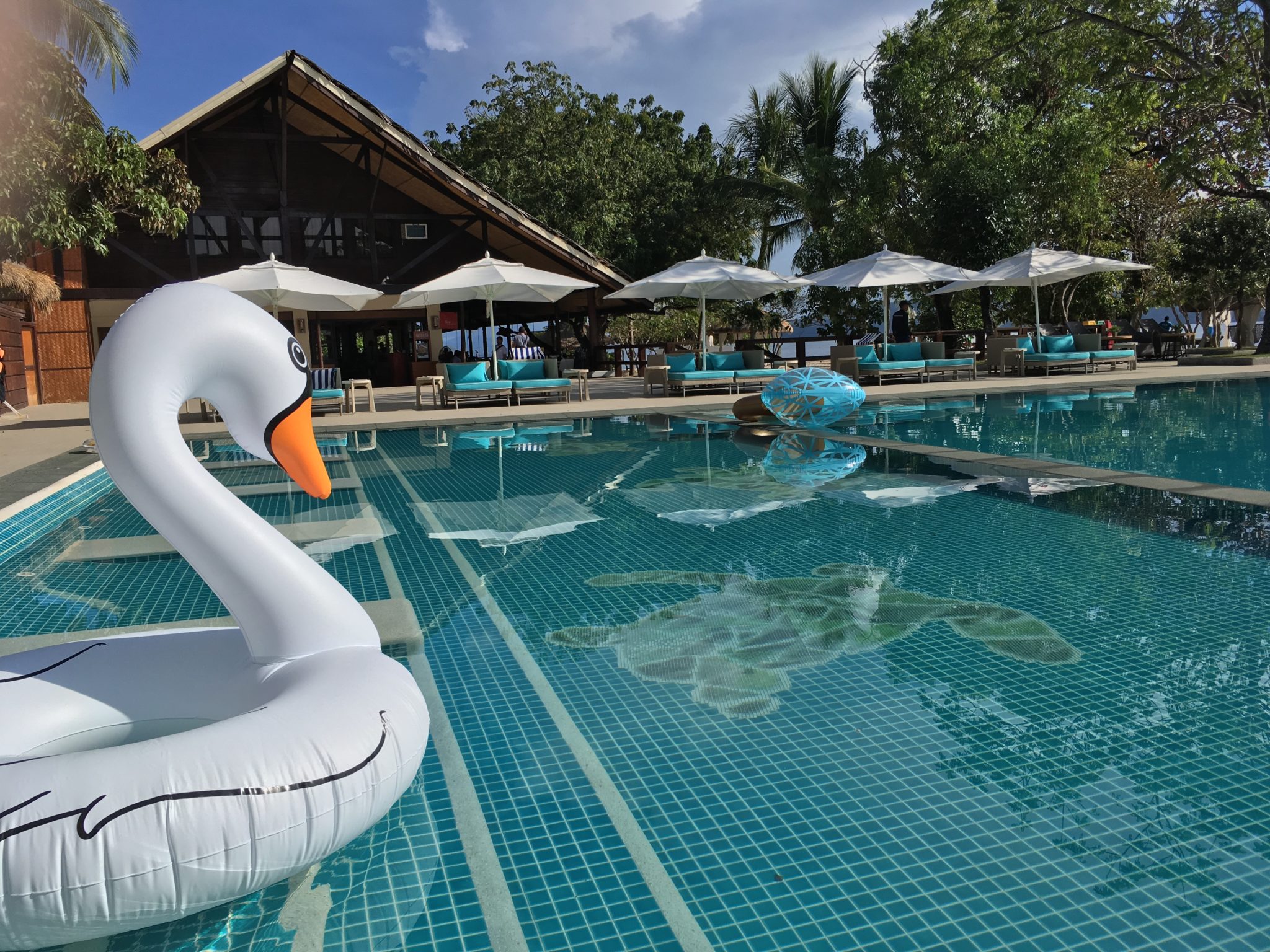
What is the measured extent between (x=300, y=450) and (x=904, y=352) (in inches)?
627

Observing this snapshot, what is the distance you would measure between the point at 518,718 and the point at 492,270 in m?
12.6

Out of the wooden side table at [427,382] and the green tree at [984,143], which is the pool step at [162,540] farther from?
the green tree at [984,143]

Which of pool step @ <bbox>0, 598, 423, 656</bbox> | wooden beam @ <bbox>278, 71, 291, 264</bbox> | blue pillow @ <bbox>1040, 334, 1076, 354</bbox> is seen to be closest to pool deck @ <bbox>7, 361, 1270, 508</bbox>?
blue pillow @ <bbox>1040, 334, 1076, 354</bbox>

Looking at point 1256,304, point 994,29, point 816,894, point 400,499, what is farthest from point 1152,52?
point 816,894

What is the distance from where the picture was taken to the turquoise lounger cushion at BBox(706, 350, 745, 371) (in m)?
16.1

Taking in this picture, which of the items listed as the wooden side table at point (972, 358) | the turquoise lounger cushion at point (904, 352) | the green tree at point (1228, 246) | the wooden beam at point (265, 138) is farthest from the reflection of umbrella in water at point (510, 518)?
the green tree at point (1228, 246)

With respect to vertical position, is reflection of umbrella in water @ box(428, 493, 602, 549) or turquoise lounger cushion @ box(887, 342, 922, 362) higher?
turquoise lounger cushion @ box(887, 342, 922, 362)

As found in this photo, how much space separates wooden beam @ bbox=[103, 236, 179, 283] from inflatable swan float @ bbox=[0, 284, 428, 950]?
17140 mm

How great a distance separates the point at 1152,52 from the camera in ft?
53.6

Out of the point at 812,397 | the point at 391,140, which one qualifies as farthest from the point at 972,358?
the point at 391,140

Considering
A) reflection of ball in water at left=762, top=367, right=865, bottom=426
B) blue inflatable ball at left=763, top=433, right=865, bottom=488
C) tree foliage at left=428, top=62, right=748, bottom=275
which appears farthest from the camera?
tree foliage at left=428, top=62, right=748, bottom=275

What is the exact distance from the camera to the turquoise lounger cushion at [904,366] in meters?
16.3

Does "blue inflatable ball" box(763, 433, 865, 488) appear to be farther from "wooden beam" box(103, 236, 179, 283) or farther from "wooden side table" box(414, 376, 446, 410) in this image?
"wooden beam" box(103, 236, 179, 283)

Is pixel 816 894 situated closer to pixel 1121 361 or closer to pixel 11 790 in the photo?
pixel 11 790
